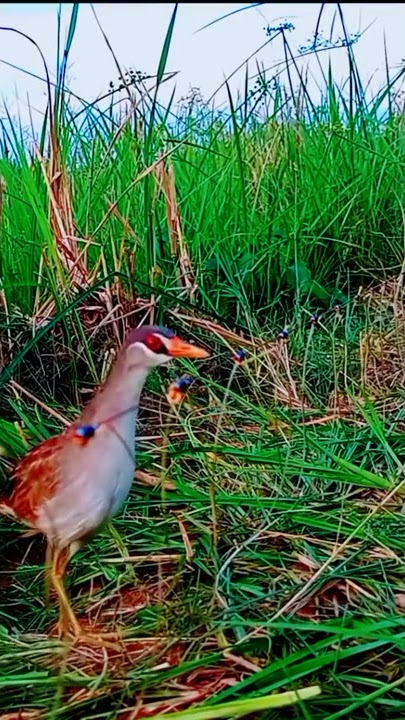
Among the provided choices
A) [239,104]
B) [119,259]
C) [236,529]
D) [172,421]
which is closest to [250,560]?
[236,529]

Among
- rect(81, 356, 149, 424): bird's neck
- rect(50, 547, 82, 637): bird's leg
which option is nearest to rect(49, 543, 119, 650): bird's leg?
rect(50, 547, 82, 637): bird's leg

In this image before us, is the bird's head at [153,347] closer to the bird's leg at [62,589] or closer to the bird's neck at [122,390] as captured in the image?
the bird's neck at [122,390]

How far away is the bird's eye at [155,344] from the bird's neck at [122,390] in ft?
0.04

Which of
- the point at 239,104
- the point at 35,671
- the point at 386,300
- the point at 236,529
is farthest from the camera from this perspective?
the point at 386,300

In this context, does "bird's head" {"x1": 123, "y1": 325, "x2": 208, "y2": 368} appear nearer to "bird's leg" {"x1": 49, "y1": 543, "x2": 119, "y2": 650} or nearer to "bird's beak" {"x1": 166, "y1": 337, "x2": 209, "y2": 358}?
"bird's beak" {"x1": 166, "y1": 337, "x2": 209, "y2": 358}

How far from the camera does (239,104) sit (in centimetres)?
77

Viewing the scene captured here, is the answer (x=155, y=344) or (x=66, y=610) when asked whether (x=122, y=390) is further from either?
(x=66, y=610)

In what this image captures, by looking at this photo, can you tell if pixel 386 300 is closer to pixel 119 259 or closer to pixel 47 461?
pixel 119 259

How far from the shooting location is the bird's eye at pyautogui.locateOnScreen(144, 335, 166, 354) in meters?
0.50

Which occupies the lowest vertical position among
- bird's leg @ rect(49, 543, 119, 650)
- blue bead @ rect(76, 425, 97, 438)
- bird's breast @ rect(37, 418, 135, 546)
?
bird's leg @ rect(49, 543, 119, 650)

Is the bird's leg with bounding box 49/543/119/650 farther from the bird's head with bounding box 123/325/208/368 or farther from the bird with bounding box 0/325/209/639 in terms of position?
the bird's head with bounding box 123/325/208/368

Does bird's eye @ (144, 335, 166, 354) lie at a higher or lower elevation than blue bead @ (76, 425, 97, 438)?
higher

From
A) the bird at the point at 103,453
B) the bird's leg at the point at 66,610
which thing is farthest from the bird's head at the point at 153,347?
the bird's leg at the point at 66,610

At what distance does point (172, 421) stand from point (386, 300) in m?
0.27
